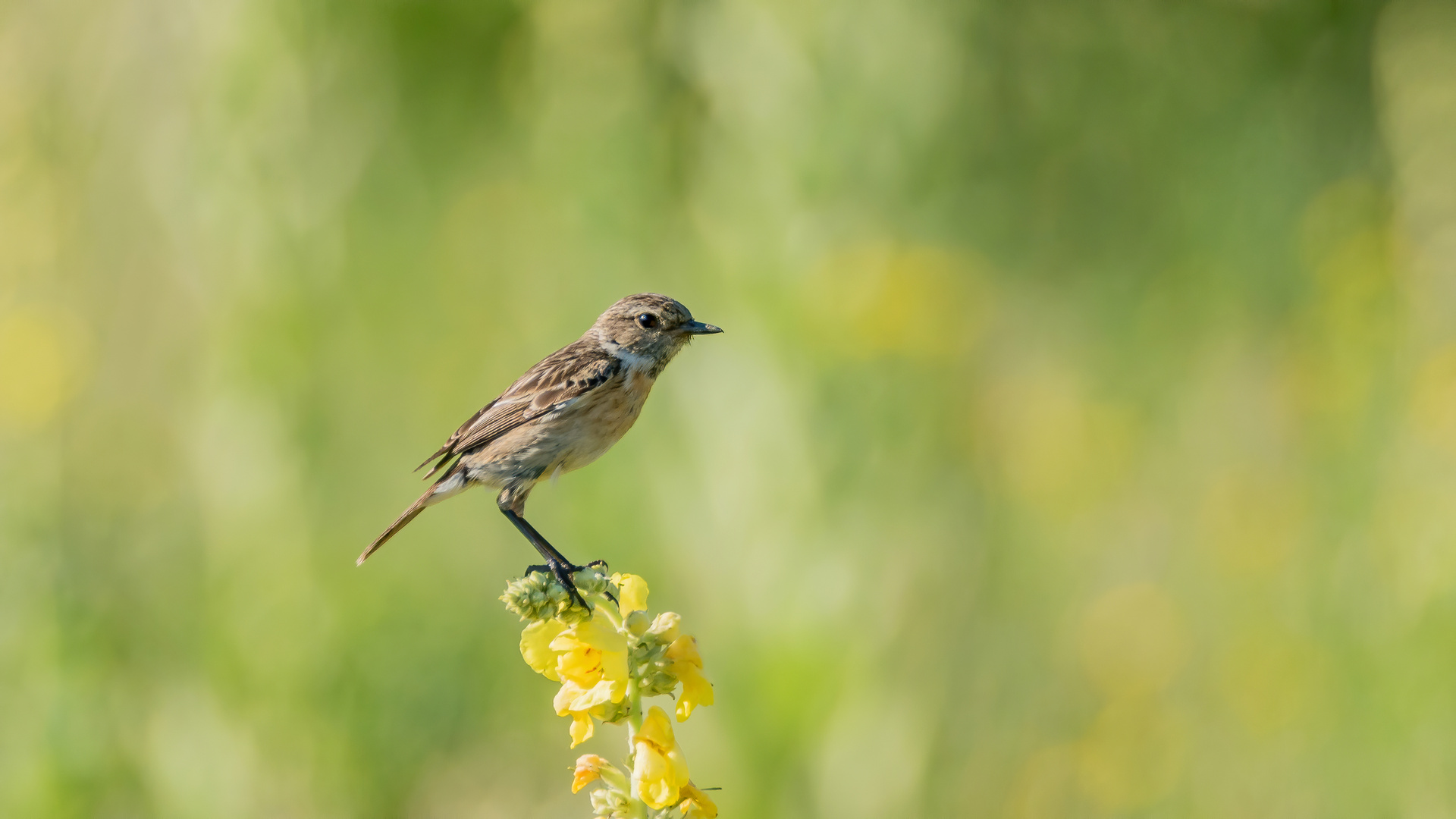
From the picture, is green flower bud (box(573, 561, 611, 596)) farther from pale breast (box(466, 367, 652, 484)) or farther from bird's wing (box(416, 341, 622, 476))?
bird's wing (box(416, 341, 622, 476))

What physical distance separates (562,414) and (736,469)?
72 centimetres

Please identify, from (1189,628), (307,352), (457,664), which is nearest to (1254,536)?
(1189,628)

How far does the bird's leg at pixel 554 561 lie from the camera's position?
1446 millimetres

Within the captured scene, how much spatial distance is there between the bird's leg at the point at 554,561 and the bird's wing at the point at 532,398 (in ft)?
0.70

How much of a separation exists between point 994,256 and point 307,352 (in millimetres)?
3225

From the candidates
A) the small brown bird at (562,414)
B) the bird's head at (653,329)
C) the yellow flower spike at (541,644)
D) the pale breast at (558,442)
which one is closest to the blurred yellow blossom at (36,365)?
the small brown bird at (562,414)

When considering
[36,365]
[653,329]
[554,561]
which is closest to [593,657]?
[554,561]

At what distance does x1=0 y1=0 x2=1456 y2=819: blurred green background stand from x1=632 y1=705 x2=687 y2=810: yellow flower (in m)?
1.68

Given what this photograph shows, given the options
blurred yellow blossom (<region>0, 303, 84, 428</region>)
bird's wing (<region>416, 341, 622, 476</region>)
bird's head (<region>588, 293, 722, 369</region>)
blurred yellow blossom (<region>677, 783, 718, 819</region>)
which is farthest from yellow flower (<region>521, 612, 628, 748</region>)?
blurred yellow blossom (<region>0, 303, 84, 428</region>)

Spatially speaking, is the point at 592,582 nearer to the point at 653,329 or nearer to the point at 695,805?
the point at 695,805

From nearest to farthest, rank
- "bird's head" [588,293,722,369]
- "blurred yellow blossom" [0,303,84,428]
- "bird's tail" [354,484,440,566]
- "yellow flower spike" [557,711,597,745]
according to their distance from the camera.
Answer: "yellow flower spike" [557,711,597,745], "bird's tail" [354,484,440,566], "bird's head" [588,293,722,369], "blurred yellow blossom" [0,303,84,428]

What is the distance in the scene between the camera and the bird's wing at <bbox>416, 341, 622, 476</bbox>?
2.74 meters

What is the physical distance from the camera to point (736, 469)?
3.24m

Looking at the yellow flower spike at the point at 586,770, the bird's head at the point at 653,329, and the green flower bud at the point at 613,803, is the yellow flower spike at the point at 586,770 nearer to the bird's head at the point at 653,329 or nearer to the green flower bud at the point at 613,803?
the green flower bud at the point at 613,803
